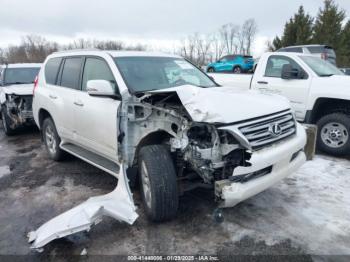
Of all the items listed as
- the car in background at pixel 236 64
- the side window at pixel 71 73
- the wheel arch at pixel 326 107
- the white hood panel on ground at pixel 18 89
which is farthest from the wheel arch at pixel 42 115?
the car in background at pixel 236 64

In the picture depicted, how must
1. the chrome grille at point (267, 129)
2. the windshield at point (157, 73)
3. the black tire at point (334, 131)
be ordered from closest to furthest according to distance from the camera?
the chrome grille at point (267, 129)
the windshield at point (157, 73)
the black tire at point (334, 131)

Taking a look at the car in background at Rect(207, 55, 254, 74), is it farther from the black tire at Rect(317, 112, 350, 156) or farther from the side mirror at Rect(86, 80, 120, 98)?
the side mirror at Rect(86, 80, 120, 98)

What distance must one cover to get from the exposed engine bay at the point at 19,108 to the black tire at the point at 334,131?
6.46m

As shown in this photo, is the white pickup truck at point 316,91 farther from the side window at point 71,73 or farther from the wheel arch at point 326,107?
the side window at point 71,73

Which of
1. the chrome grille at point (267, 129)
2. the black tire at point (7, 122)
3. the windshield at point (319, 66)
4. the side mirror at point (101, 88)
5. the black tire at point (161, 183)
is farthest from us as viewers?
the black tire at point (7, 122)

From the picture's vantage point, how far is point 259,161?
2.74 meters

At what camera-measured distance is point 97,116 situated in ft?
12.6

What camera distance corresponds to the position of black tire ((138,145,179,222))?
2.97m

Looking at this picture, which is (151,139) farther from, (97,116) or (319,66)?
(319,66)

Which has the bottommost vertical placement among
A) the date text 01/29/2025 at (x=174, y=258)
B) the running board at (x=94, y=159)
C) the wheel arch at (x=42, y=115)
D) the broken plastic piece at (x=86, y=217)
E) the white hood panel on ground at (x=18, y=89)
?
the date text 01/29/2025 at (x=174, y=258)

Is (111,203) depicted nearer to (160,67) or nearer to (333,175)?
(160,67)

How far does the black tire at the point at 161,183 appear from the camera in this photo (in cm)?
297

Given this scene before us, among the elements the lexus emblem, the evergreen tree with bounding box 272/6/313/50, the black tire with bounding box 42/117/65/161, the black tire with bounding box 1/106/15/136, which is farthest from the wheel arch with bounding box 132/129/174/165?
the evergreen tree with bounding box 272/6/313/50

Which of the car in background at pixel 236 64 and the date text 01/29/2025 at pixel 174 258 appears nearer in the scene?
the date text 01/29/2025 at pixel 174 258
